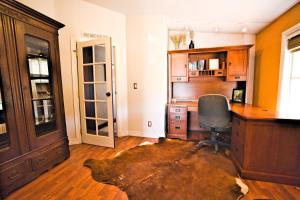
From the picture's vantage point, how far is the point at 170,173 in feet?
6.09

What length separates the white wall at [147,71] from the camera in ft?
9.77

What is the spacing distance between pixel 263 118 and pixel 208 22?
219cm

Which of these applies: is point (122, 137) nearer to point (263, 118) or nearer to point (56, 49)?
point (56, 49)

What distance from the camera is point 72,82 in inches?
106

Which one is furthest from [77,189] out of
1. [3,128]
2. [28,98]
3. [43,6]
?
[43,6]

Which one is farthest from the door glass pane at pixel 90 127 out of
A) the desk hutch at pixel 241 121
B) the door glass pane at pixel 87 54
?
the desk hutch at pixel 241 121

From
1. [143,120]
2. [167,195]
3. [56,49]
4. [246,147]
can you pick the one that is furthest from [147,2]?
[167,195]

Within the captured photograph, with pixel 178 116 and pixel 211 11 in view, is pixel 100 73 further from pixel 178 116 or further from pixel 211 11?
pixel 211 11

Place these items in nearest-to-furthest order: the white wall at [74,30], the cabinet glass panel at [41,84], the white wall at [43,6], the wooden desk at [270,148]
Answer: the wooden desk at [270,148], the cabinet glass panel at [41,84], the white wall at [43,6], the white wall at [74,30]

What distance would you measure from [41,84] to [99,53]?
3.55 feet

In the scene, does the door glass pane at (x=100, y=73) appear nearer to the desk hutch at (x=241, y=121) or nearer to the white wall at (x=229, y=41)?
the desk hutch at (x=241, y=121)

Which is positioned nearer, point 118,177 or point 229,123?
point 118,177

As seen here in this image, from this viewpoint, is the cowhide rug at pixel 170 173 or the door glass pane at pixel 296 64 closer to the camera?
the cowhide rug at pixel 170 173

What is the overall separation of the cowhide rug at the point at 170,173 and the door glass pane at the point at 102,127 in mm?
658
